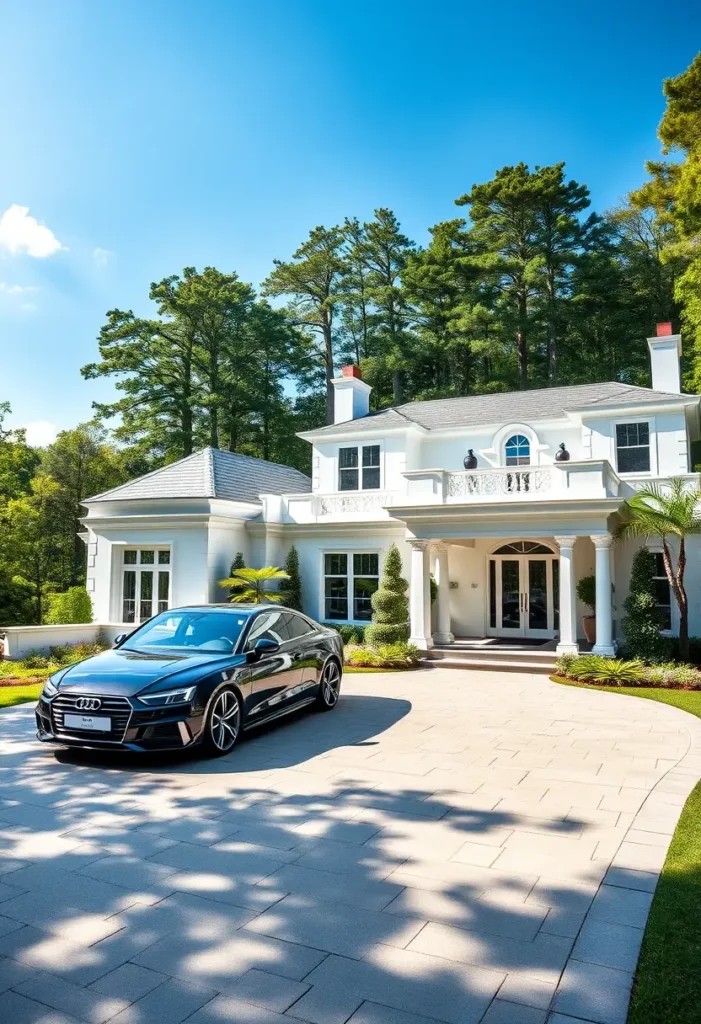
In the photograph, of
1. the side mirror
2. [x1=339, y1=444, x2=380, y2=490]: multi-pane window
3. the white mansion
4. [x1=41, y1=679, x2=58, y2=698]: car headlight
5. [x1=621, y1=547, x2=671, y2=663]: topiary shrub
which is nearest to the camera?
[x1=41, y1=679, x2=58, y2=698]: car headlight

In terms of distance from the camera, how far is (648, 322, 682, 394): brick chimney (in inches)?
741

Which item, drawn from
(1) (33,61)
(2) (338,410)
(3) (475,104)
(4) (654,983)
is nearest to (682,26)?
(3) (475,104)

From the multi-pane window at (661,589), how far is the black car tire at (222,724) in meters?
12.8

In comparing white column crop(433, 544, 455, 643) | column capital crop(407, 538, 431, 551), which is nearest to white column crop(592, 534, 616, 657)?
white column crop(433, 544, 455, 643)

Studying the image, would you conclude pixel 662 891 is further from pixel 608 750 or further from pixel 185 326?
pixel 185 326

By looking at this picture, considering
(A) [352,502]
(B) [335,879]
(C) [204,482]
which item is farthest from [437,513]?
(B) [335,879]

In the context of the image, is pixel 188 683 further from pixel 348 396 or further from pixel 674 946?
pixel 348 396

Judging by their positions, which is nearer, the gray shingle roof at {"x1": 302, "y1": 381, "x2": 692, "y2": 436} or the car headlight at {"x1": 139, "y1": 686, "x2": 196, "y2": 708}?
the car headlight at {"x1": 139, "y1": 686, "x2": 196, "y2": 708}

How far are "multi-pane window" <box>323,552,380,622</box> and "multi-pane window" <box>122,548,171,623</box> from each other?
459cm

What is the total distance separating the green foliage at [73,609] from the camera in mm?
18297

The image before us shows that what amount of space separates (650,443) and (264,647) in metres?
13.5

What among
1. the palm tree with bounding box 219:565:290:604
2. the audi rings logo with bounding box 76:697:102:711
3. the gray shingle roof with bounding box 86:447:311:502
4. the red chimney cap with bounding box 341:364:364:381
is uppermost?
the red chimney cap with bounding box 341:364:364:381

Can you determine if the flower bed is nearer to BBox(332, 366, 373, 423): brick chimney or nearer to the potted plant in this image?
the potted plant

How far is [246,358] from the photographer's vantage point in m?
36.3
